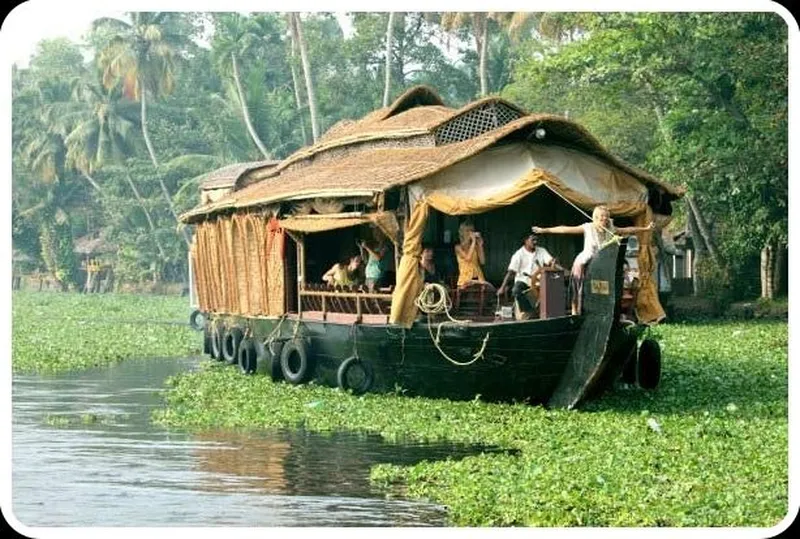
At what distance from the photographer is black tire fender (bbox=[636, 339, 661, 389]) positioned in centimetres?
1227

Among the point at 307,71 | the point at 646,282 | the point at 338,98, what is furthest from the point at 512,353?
the point at 338,98

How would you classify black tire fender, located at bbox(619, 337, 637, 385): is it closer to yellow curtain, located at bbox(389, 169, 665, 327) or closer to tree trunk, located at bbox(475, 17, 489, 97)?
yellow curtain, located at bbox(389, 169, 665, 327)

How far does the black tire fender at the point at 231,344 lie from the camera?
1603 cm

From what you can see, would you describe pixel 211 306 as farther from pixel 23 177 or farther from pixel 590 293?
pixel 23 177

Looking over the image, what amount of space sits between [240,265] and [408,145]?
3228 mm

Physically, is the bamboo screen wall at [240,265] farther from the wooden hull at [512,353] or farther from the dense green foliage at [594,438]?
the wooden hull at [512,353]

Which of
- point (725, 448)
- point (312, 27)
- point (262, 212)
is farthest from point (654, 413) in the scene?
point (312, 27)

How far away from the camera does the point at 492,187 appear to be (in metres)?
12.0

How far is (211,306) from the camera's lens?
17500 mm

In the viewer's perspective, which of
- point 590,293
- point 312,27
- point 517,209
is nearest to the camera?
point 590,293

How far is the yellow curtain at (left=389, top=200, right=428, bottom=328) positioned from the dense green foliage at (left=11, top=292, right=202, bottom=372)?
551 cm
